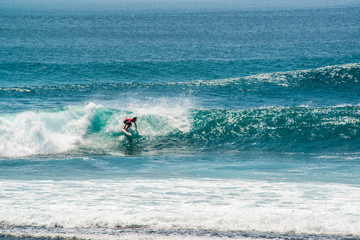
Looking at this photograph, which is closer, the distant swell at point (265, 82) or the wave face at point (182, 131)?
the wave face at point (182, 131)

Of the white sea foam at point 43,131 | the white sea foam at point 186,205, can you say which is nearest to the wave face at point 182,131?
the white sea foam at point 43,131

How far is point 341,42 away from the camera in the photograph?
168 ft

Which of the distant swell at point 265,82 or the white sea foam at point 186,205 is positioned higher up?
the distant swell at point 265,82

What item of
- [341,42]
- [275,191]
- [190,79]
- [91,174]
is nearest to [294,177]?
[275,191]

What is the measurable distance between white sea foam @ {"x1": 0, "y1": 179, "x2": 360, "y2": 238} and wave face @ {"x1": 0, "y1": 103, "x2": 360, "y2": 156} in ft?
18.2

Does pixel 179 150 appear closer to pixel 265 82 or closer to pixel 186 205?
pixel 186 205

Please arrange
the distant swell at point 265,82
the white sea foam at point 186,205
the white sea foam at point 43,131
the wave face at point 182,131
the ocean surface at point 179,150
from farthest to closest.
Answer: the distant swell at point 265,82 < the wave face at point 182,131 < the white sea foam at point 43,131 < the ocean surface at point 179,150 < the white sea foam at point 186,205

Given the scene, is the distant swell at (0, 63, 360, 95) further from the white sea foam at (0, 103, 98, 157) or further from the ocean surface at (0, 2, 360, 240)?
the white sea foam at (0, 103, 98, 157)

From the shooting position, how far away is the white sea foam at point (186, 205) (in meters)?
7.31

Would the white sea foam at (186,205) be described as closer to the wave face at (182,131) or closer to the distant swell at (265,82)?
the wave face at (182,131)

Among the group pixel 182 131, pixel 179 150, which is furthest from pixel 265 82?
pixel 179 150

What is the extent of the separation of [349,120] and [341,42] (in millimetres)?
37241

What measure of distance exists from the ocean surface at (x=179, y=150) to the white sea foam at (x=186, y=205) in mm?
37

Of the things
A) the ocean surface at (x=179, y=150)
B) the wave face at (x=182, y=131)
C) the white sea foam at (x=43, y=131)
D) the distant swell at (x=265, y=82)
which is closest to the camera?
the ocean surface at (x=179, y=150)
